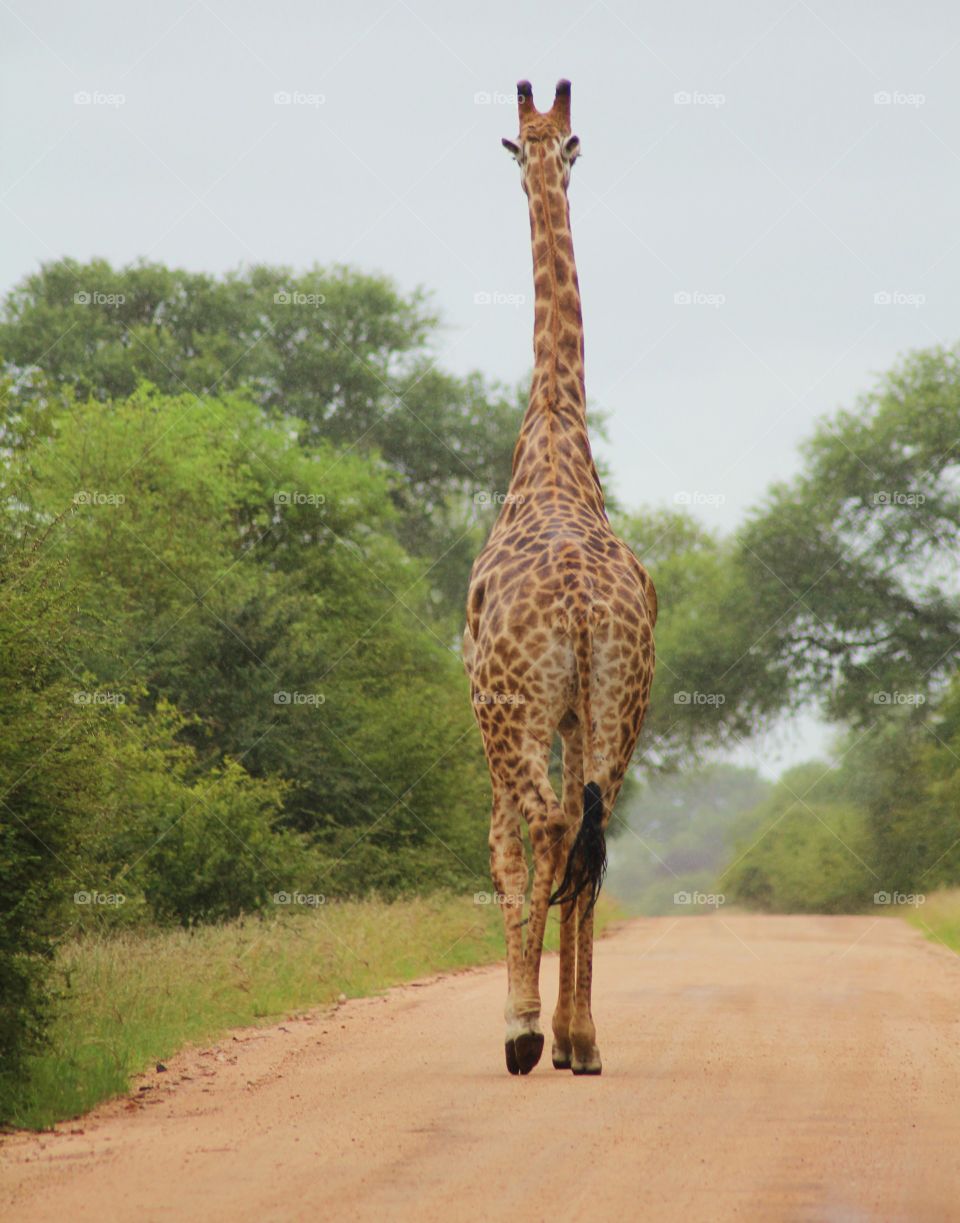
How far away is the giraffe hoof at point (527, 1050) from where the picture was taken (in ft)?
28.8

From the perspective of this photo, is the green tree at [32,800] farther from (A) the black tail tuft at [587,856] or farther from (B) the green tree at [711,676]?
(B) the green tree at [711,676]

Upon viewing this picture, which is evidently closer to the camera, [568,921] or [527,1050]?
[527,1050]

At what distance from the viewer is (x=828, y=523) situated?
37062 millimetres

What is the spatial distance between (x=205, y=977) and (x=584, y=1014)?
4.44m

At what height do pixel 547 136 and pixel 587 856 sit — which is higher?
pixel 547 136

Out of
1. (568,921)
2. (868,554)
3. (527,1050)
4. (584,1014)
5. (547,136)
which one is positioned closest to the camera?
(527,1050)

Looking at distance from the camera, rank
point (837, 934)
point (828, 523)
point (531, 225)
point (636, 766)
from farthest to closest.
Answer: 1. point (636, 766)
2. point (828, 523)
3. point (837, 934)
4. point (531, 225)

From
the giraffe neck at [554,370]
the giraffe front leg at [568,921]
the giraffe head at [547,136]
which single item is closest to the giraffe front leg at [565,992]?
the giraffe front leg at [568,921]

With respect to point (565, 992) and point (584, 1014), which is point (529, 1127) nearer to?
point (584, 1014)

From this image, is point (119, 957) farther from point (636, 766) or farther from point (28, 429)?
point (636, 766)

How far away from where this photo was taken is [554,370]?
11.0 m

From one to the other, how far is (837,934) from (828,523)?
49.8 feet

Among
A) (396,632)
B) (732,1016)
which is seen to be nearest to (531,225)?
(732,1016)

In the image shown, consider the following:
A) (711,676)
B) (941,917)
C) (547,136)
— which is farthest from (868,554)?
(547,136)
